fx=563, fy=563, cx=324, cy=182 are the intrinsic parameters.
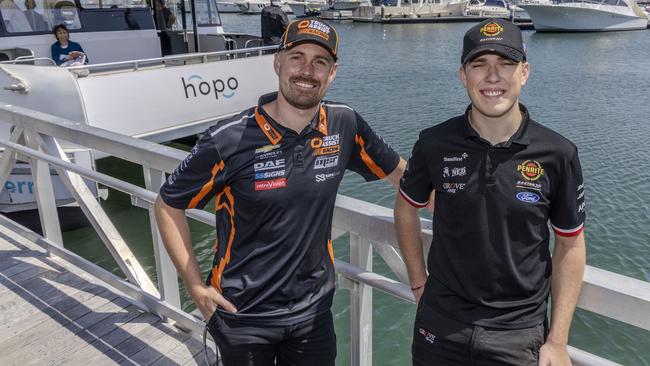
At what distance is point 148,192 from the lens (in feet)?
9.63

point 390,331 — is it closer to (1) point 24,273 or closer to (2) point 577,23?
(1) point 24,273

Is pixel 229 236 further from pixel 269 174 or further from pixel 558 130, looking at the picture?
pixel 558 130

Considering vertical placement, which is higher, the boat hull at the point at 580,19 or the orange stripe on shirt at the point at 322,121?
the orange stripe on shirt at the point at 322,121

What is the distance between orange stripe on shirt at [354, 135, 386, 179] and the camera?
2.21 metres

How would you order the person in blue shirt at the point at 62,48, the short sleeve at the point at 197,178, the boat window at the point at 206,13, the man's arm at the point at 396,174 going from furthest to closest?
the boat window at the point at 206,13 → the person in blue shirt at the point at 62,48 → the man's arm at the point at 396,174 → the short sleeve at the point at 197,178

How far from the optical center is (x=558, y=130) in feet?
53.4

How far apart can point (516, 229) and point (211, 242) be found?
6947mm

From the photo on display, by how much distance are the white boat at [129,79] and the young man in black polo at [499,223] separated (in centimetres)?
591

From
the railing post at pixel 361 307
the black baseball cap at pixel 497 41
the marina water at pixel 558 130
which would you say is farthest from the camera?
the marina water at pixel 558 130

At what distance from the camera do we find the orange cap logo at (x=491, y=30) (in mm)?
1727

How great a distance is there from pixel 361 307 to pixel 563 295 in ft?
2.80

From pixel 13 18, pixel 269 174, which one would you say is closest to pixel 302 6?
pixel 13 18

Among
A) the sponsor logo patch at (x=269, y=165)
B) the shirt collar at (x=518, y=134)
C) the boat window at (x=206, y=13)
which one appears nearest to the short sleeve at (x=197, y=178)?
the sponsor logo patch at (x=269, y=165)

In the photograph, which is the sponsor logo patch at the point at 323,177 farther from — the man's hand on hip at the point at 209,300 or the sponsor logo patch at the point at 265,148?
the man's hand on hip at the point at 209,300
